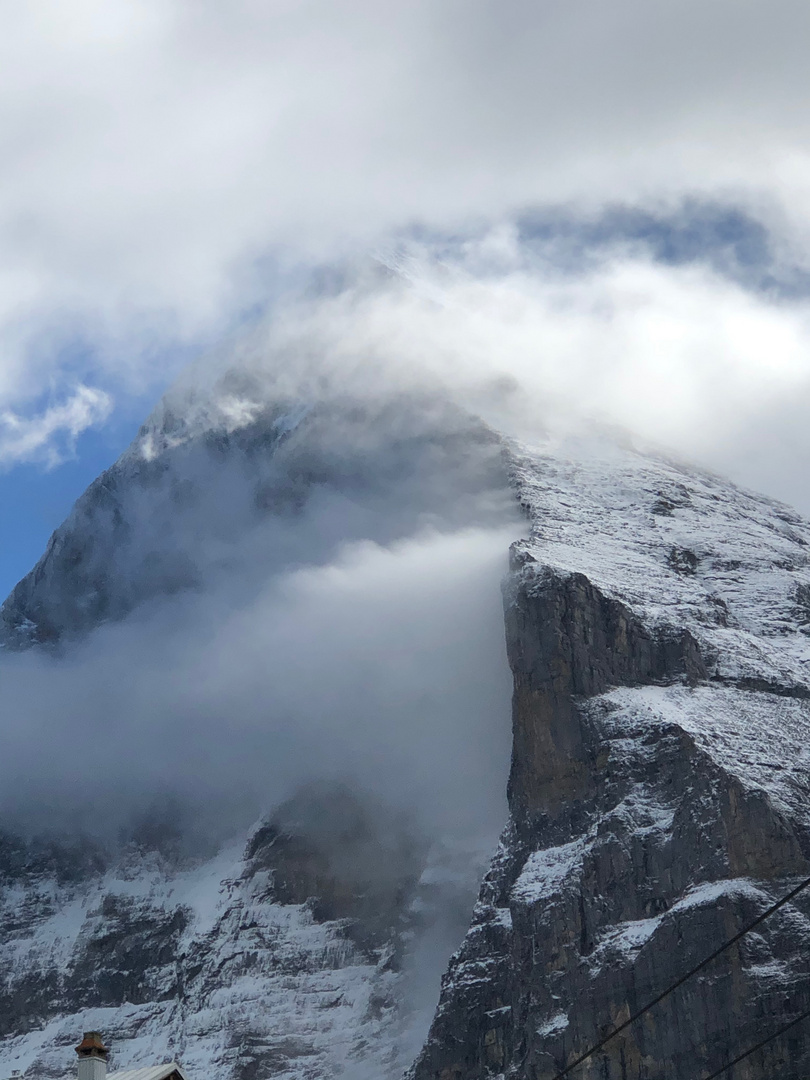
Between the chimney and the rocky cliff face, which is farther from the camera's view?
the rocky cliff face

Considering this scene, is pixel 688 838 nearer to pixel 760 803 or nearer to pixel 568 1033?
pixel 760 803

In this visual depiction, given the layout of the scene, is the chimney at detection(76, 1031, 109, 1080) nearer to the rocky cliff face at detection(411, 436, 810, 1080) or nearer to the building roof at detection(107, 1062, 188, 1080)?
the building roof at detection(107, 1062, 188, 1080)

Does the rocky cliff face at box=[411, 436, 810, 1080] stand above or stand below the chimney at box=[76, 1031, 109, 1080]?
above

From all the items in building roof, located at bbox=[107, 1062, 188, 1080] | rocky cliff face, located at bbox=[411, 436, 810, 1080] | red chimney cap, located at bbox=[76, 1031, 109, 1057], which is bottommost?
building roof, located at bbox=[107, 1062, 188, 1080]

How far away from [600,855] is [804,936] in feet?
78.8

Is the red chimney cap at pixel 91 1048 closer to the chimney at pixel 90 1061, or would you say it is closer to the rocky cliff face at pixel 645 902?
the chimney at pixel 90 1061

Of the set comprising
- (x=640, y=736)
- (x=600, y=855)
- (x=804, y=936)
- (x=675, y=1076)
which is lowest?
(x=675, y=1076)

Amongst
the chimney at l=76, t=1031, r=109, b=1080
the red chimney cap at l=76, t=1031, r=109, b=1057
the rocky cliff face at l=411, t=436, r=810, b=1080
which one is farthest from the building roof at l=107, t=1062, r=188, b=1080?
the rocky cliff face at l=411, t=436, r=810, b=1080

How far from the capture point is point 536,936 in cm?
18038

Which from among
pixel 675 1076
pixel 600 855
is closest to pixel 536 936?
pixel 600 855

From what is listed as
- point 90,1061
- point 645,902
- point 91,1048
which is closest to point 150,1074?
point 91,1048

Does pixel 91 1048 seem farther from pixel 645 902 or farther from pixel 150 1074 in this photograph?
pixel 645 902

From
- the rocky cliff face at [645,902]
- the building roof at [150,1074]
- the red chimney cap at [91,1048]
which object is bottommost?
the building roof at [150,1074]

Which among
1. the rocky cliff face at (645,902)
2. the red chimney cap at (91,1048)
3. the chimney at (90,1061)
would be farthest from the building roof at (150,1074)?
the rocky cliff face at (645,902)
